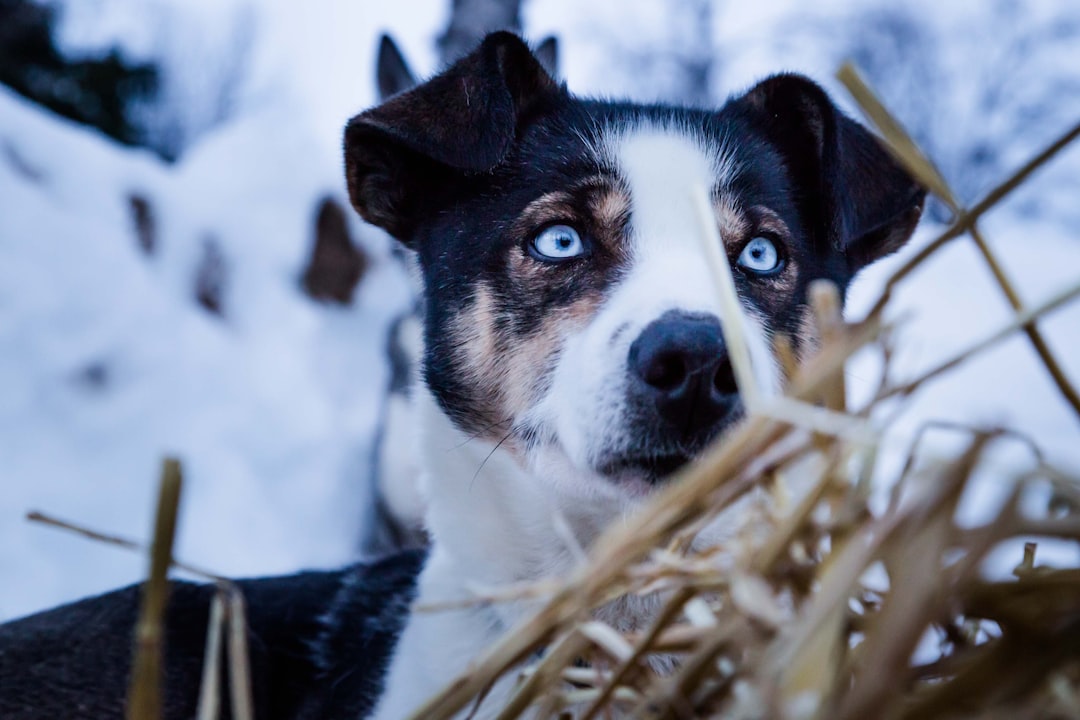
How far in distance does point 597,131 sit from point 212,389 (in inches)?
155

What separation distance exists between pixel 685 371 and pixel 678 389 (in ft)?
0.14

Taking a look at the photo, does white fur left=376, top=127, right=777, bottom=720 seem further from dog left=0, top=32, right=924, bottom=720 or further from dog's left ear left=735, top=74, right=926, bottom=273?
dog's left ear left=735, top=74, right=926, bottom=273

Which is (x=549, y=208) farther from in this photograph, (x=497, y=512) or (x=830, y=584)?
(x=830, y=584)

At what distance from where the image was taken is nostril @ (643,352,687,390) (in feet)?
5.26

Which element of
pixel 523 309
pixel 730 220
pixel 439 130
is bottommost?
pixel 523 309

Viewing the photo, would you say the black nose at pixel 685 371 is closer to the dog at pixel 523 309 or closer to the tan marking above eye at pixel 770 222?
the dog at pixel 523 309

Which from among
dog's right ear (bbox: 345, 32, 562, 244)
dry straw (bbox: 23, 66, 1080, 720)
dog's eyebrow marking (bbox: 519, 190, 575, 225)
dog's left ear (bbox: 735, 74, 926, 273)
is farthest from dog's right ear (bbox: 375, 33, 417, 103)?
dry straw (bbox: 23, 66, 1080, 720)

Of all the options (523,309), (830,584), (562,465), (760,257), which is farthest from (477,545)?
(830,584)

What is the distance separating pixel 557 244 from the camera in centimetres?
214

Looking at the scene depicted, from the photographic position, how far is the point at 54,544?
13.2 feet

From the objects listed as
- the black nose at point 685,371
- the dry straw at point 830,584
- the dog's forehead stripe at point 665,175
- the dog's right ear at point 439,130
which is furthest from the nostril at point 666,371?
the dog's right ear at point 439,130

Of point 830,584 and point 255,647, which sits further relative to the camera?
point 255,647

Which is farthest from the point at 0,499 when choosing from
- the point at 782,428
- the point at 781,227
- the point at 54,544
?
the point at 782,428

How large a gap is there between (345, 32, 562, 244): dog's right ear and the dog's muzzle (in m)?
0.67
